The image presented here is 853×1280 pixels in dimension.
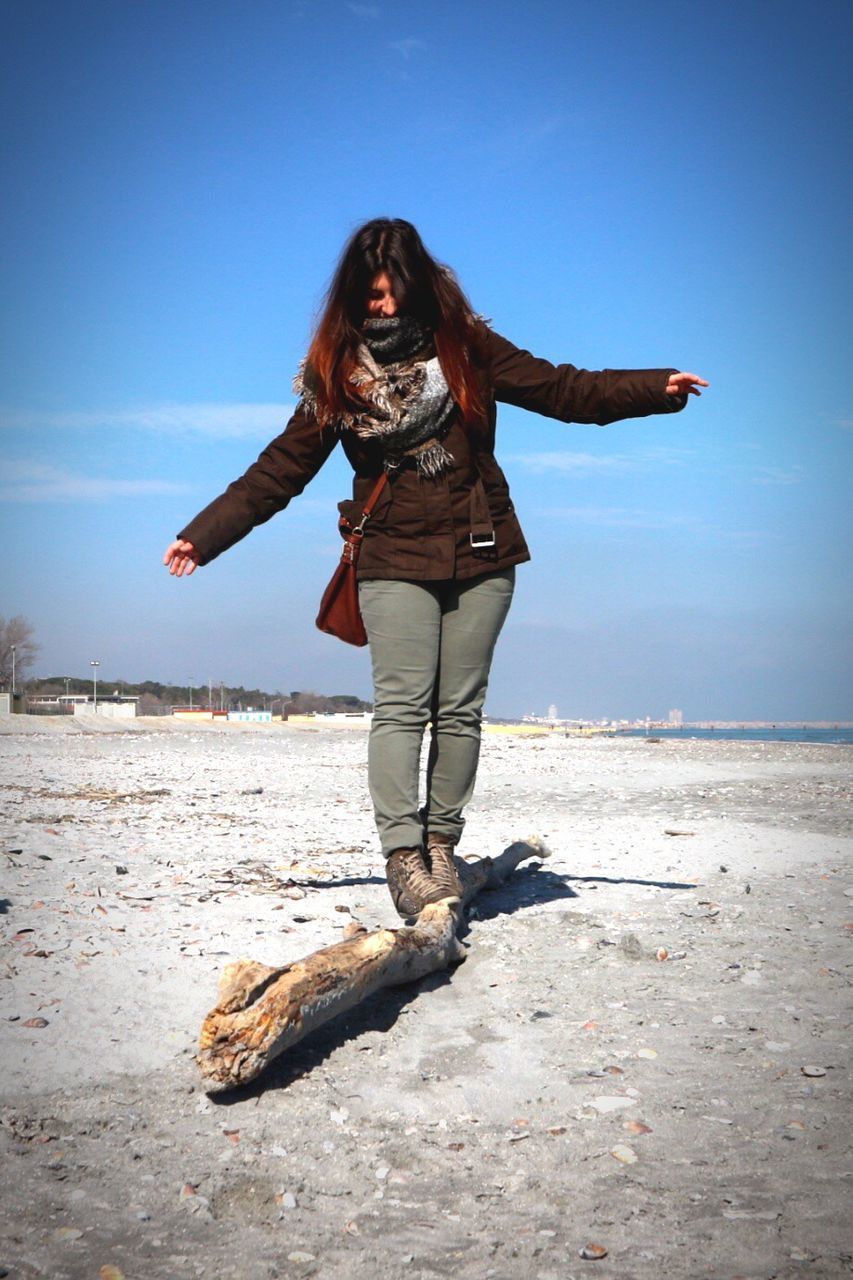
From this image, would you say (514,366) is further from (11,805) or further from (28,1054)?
(11,805)

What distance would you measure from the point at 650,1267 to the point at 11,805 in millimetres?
5817

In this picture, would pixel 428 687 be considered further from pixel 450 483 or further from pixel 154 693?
pixel 154 693

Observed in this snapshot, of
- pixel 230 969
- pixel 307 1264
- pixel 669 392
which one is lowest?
pixel 307 1264

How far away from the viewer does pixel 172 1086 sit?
7.16 ft

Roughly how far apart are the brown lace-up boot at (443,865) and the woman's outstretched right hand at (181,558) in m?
1.24

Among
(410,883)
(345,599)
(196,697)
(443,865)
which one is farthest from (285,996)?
(196,697)

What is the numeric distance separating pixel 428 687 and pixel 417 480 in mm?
691

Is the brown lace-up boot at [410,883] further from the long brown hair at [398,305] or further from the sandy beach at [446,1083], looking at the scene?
the long brown hair at [398,305]

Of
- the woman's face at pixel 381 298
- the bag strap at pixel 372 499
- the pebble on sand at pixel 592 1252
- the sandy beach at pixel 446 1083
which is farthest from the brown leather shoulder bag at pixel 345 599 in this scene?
the pebble on sand at pixel 592 1252

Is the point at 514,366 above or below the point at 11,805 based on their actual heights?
above

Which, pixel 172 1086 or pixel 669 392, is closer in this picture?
pixel 172 1086

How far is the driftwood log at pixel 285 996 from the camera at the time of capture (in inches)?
78.6

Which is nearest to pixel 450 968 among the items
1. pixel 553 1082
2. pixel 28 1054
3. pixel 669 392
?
pixel 553 1082

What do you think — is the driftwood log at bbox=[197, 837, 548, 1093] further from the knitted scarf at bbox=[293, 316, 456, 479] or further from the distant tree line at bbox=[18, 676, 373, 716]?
the distant tree line at bbox=[18, 676, 373, 716]
